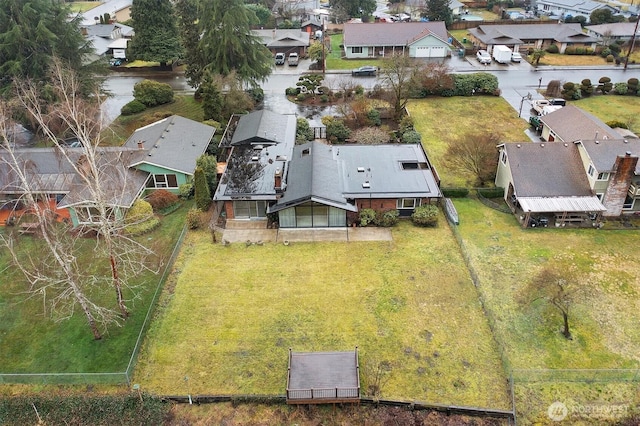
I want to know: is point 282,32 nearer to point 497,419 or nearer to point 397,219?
point 397,219

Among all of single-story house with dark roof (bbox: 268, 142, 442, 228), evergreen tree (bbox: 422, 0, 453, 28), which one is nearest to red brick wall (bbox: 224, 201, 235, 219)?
single-story house with dark roof (bbox: 268, 142, 442, 228)

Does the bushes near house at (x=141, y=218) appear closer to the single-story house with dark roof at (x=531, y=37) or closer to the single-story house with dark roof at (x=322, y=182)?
the single-story house with dark roof at (x=322, y=182)

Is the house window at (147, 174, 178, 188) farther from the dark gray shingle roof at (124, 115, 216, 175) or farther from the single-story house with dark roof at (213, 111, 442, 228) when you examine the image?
the single-story house with dark roof at (213, 111, 442, 228)

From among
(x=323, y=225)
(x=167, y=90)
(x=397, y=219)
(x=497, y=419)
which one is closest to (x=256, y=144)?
(x=323, y=225)

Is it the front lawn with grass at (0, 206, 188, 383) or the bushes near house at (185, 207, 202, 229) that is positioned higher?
the bushes near house at (185, 207, 202, 229)

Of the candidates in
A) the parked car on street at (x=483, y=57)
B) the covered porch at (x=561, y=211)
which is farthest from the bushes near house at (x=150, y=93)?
the parked car on street at (x=483, y=57)
